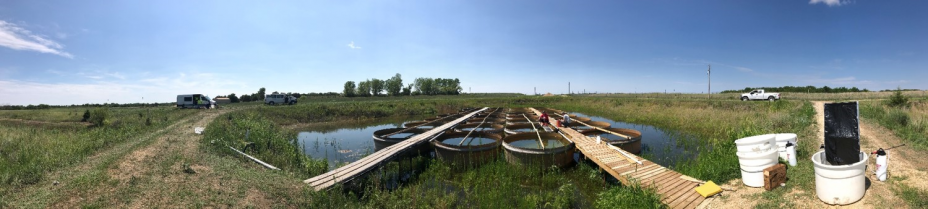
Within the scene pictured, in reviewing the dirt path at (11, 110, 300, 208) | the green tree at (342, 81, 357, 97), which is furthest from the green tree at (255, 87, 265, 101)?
the dirt path at (11, 110, 300, 208)

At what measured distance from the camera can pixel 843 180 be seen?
4.82 meters

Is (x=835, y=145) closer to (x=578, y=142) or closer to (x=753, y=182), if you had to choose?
(x=753, y=182)

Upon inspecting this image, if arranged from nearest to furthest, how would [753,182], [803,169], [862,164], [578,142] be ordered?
[862,164] → [753,182] → [803,169] → [578,142]

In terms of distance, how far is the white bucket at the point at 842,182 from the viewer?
4.78 meters

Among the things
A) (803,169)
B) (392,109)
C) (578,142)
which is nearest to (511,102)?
(392,109)

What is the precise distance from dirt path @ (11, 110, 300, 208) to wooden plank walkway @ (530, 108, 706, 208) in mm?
7064

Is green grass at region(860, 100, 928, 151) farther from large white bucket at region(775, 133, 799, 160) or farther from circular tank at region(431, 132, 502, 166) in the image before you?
circular tank at region(431, 132, 502, 166)

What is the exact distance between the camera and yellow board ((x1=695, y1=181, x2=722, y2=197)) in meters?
6.00

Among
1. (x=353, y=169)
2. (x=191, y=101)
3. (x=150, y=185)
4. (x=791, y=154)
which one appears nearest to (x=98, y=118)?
(x=191, y=101)

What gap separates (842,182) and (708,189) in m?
1.72

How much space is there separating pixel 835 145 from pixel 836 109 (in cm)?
77

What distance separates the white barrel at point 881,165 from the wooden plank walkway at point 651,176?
2.63 meters

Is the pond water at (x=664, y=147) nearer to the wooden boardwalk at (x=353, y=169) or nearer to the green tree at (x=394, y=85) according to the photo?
the wooden boardwalk at (x=353, y=169)

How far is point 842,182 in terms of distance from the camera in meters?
4.83
